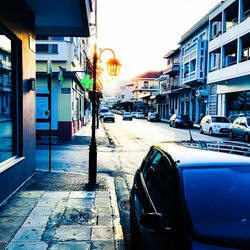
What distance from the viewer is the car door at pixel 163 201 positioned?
7.59ft

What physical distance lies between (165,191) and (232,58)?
26.2m

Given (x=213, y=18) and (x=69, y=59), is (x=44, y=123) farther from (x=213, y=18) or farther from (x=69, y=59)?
(x=213, y=18)

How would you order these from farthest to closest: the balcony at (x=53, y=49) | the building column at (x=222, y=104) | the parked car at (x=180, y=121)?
the parked car at (x=180, y=121) < the building column at (x=222, y=104) < the balcony at (x=53, y=49)

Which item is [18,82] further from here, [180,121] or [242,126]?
[180,121]

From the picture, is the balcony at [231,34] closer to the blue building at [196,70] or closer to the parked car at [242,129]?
the blue building at [196,70]

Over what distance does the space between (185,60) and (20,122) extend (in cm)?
3473

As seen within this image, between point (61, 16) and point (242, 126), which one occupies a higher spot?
point (61, 16)

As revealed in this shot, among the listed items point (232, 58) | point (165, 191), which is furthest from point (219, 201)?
point (232, 58)

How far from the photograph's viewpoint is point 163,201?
8.77 feet

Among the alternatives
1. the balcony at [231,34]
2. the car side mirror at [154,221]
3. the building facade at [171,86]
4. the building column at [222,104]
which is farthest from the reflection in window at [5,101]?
the building facade at [171,86]

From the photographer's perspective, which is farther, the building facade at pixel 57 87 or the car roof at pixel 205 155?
the building facade at pixel 57 87

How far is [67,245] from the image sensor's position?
3799 millimetres

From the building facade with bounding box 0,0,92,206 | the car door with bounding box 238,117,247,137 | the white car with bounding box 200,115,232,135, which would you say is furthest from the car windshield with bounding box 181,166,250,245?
the white car with bounding box 200,115,232,135

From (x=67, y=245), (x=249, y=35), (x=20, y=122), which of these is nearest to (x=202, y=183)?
(x=67, y=245)
